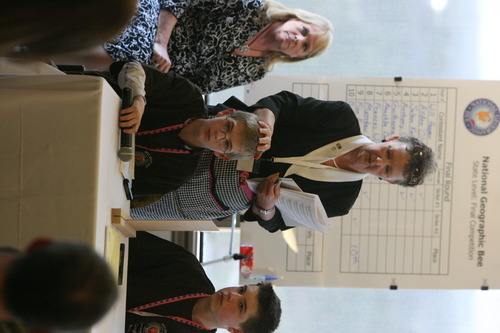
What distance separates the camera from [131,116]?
150cm

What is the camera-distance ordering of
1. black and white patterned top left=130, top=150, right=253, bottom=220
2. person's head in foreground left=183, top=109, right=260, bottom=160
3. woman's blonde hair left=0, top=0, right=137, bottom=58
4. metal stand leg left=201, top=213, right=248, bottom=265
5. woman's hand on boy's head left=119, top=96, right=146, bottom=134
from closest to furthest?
woman's blonde hair left=0, top=0, right=137, bottom=58
woman's hand on boy's head left=119, top=96, right=146, bottom=134
person's head in foreground left=183, top=109, right=260, bottom=160
black and white patterned top left=130, top=150, right=253, bottom=220
metal stand leg left=201, top=213, right=248, bottom=265

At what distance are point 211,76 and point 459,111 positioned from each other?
5.37 ft

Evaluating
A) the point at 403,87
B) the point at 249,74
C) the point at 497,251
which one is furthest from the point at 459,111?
the point at 249,74

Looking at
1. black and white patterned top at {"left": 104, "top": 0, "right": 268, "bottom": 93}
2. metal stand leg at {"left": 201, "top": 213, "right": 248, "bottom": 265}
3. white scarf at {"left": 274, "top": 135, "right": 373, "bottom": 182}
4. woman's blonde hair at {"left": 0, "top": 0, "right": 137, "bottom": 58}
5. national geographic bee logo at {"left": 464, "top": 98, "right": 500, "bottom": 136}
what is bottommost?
metal stand leg at {"left": 201, "top": 213, "right": 248, "bottom": 265}

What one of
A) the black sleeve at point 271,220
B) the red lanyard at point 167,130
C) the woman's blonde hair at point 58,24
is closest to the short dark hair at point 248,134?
the red lanyard at point 167,130

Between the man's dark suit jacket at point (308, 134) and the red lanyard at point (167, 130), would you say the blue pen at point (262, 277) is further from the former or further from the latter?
the red lanyard at point (167, 130)

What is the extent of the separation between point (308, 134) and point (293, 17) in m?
0.54

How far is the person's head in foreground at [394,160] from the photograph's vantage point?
2.06 m

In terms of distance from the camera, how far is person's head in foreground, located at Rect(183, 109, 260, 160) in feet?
5.62

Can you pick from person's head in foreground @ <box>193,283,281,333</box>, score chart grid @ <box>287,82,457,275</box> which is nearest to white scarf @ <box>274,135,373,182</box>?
person's head in foreground @ <box>193,283,281,333</box>

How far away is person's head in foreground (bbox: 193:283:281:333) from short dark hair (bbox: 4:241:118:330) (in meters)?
1.19

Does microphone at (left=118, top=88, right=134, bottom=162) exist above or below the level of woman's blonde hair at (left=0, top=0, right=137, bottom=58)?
below

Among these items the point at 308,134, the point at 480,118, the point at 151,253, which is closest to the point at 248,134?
the point at 308,134

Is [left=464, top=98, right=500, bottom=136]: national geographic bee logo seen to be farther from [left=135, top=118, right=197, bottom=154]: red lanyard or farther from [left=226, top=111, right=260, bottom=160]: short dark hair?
[left=135, top=118, right=197, bottom=154]: red lanyard
